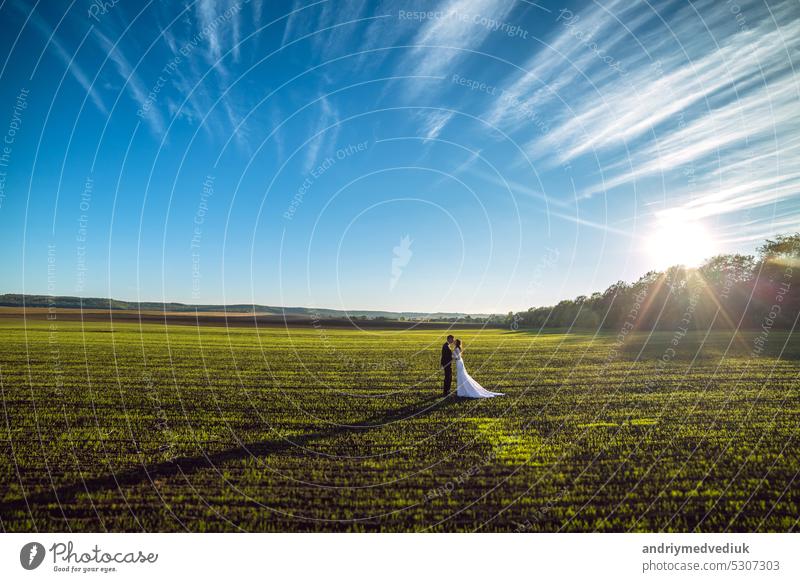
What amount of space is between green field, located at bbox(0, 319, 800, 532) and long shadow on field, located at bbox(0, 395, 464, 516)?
63mm

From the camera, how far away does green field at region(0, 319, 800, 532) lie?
829 centimetres

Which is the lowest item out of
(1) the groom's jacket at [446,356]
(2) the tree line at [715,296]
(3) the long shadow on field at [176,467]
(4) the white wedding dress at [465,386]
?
(3) the long shadow on field at [176,467]

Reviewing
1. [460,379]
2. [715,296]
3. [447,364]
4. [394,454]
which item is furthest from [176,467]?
[715,296]

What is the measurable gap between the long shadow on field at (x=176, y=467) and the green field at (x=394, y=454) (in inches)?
2.5

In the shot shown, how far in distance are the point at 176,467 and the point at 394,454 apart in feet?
18.9

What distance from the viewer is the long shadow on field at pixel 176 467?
28.9 ft

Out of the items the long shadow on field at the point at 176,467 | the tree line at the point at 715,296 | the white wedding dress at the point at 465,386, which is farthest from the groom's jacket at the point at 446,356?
the tree line at the point at 715,296

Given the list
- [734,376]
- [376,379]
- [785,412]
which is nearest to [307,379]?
[376,379]

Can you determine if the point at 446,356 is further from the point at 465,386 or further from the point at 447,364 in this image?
the point at 465,386

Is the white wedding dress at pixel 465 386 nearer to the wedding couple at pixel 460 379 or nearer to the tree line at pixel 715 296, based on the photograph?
the wedding couple at pixel 460 379

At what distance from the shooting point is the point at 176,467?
10.6 m

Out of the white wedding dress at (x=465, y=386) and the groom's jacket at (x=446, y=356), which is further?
the white wedding dress at (x=465, y=386)

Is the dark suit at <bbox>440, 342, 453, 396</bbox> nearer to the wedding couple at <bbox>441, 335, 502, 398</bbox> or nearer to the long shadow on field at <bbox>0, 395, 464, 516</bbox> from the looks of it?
the wedding couple at <bbox>441, 335, 502, 398</bbox>
